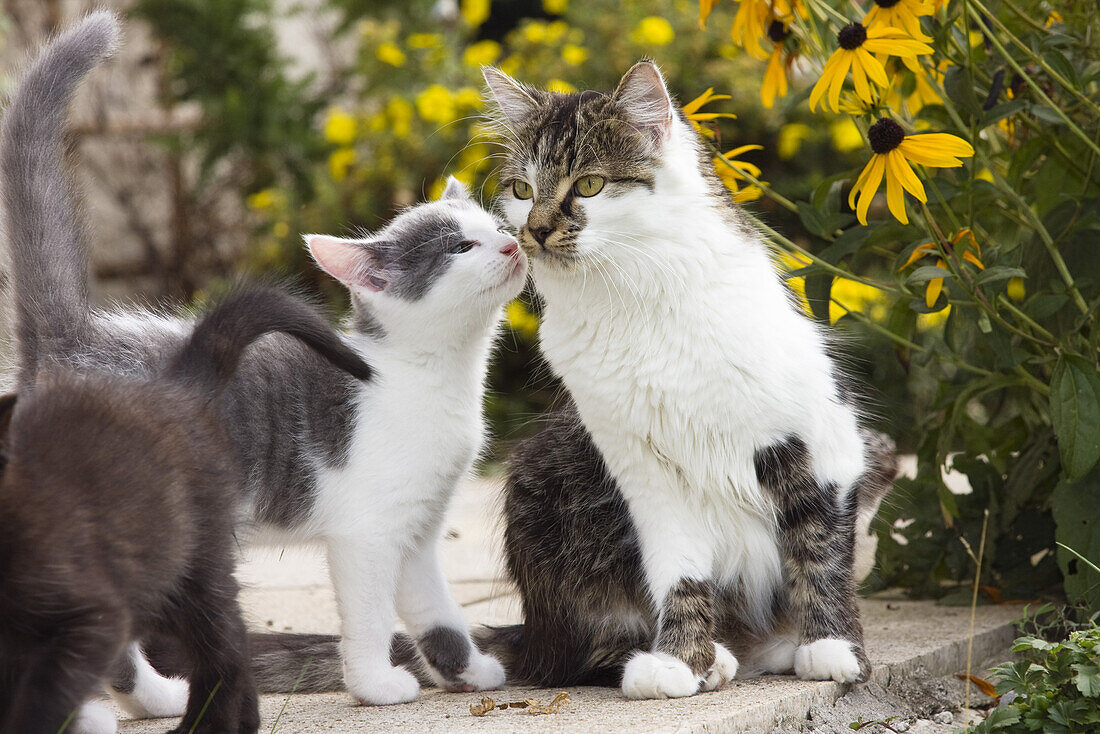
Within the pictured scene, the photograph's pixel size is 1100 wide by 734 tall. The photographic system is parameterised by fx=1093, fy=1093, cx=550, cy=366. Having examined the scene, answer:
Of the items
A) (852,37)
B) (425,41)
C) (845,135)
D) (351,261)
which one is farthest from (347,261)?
(425,41)

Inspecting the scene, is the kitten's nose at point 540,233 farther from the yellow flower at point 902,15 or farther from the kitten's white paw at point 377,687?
the kitten's white paw at point 377,687

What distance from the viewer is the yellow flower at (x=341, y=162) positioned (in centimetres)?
557

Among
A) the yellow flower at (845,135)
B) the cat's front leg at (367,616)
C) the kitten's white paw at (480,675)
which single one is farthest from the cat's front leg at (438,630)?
the yellow flower at (845,135)

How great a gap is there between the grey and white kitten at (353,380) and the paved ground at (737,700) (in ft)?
0.39

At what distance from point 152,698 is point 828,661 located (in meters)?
1.27

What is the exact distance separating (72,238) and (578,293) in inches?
39.1

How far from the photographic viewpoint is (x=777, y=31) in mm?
2414

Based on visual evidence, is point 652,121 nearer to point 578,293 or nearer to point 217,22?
point 578,293

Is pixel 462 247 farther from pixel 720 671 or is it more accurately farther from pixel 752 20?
pixel 720 671

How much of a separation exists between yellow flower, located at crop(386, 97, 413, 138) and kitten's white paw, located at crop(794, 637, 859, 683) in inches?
158

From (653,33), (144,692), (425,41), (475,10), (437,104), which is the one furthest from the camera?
(475,10)

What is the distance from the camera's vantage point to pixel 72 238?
6.99ft

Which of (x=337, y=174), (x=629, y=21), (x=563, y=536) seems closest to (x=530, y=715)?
(x=563, y=536)

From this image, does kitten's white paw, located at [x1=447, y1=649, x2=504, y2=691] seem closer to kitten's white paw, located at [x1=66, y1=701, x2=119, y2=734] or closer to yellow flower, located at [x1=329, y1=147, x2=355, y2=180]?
kitten's white paw, located at [x1=66, y1=701, x2=119, y2=734]
